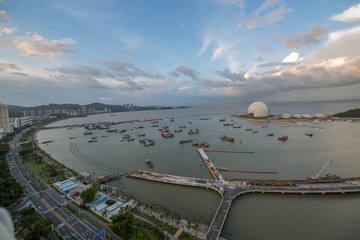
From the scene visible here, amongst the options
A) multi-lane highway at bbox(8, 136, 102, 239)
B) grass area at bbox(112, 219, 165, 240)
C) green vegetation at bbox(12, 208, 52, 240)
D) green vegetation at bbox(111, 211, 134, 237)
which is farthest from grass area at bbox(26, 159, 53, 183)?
→ grass area at bbox(112, 219, 165, 240)

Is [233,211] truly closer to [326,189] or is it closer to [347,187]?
[326,189]

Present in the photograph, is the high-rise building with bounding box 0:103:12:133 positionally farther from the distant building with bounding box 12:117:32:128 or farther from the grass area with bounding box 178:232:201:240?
the grass area with bounding box 178:232:201:240

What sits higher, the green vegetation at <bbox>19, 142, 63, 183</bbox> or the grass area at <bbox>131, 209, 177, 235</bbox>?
the green vegetation at <bbox>19, 142, 63, 183</bbox>

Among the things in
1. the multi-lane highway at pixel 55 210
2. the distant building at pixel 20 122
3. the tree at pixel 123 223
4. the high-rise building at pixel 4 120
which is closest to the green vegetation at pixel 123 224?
the tree at pixel 123 223

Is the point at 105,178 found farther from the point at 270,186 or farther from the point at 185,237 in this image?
the point at 270,186

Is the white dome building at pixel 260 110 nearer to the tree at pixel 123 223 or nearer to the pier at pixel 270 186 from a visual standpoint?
the pier at pixel 270 186

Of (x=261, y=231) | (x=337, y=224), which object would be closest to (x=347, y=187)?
(x=337, y=224)

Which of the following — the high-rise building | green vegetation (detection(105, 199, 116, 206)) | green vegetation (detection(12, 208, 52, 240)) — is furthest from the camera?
the high-rise building
